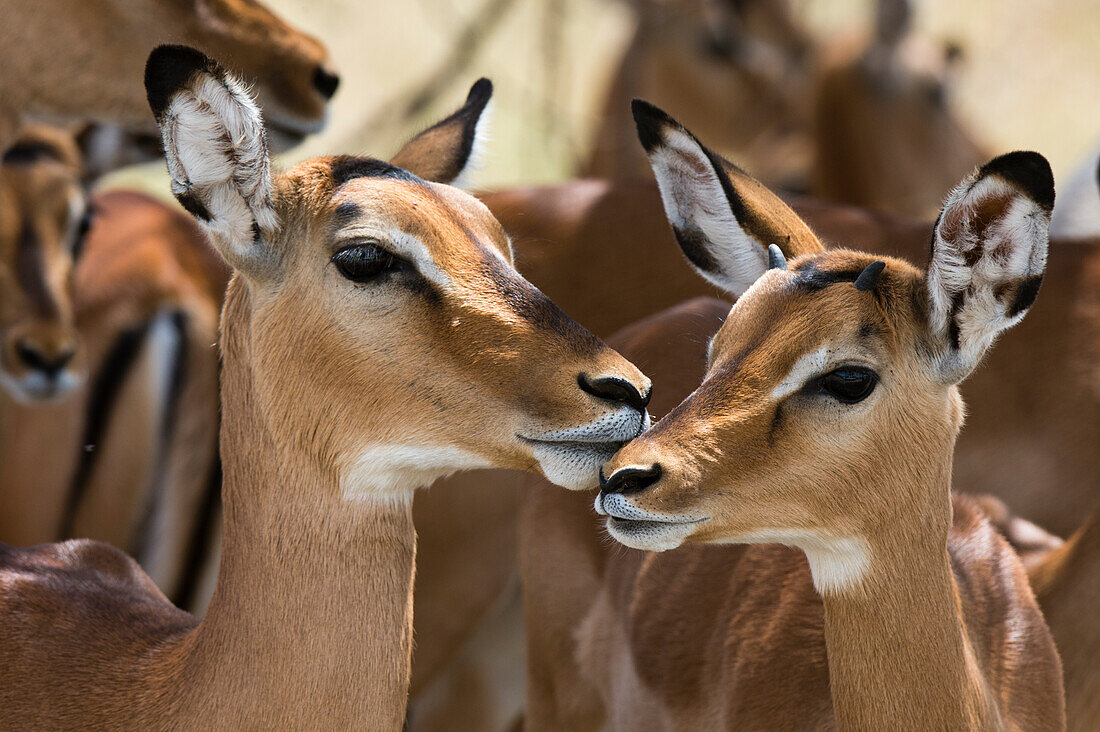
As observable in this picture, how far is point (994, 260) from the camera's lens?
275 centimetres

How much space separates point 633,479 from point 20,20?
254 cm

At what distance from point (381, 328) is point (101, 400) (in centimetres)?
275

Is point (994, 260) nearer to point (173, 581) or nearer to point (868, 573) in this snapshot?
point (868, 573)

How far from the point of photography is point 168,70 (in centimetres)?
258

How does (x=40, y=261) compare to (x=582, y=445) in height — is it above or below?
above

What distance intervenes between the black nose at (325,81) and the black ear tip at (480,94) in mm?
705

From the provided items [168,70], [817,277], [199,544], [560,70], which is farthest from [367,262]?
[560,70]

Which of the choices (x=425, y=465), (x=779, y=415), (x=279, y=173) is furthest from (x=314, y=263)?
(x=779, y=415)

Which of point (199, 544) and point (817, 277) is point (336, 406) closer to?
point (817, 277)

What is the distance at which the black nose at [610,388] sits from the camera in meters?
2.60

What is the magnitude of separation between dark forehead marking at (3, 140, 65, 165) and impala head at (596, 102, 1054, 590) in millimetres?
3273

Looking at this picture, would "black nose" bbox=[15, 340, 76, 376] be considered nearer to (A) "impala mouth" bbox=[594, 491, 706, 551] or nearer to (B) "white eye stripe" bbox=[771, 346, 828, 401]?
(A) "impala mouth" bbox=[594, 491, 706, 551]

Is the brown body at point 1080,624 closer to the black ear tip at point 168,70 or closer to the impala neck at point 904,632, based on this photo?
the impala neck at point 904,632

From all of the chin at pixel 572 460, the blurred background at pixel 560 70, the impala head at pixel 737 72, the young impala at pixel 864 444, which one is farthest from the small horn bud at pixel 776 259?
the blurred background at pixel 560 70
